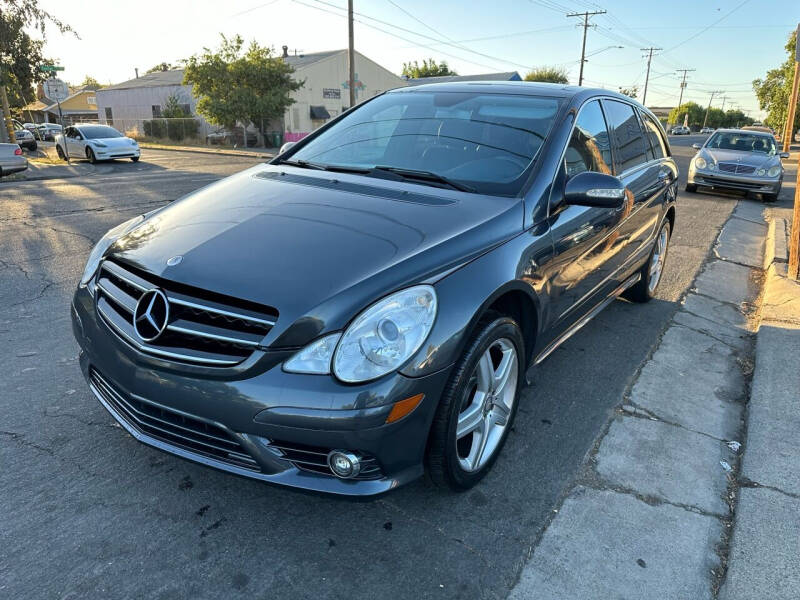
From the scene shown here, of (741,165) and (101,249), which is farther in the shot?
(741,165)

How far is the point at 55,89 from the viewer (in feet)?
62.8

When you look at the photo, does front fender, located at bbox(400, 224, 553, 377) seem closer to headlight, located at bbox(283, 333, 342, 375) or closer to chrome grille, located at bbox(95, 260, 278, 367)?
headlight, located at bbox(283, 333, 342, 375)

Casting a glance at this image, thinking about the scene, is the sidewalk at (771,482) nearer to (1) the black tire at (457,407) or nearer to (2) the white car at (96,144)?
(1) the black tire at (457,407)

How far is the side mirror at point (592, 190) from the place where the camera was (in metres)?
2.84

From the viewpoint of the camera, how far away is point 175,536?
220cm

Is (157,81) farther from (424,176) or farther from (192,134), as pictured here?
(424,176)

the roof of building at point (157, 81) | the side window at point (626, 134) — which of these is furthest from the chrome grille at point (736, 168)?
the roof of building at point (157, 81)

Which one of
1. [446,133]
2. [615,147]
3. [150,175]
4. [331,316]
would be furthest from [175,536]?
[150,175]

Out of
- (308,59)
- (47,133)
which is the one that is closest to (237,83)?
(308,59)

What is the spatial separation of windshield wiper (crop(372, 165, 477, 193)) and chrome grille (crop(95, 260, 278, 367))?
1318mm

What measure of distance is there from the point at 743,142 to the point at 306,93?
29.6m

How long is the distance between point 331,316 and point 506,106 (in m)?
2.08

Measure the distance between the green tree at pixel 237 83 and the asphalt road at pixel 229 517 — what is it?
105 feet

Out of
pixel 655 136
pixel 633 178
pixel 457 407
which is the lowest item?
pixel 457 407
